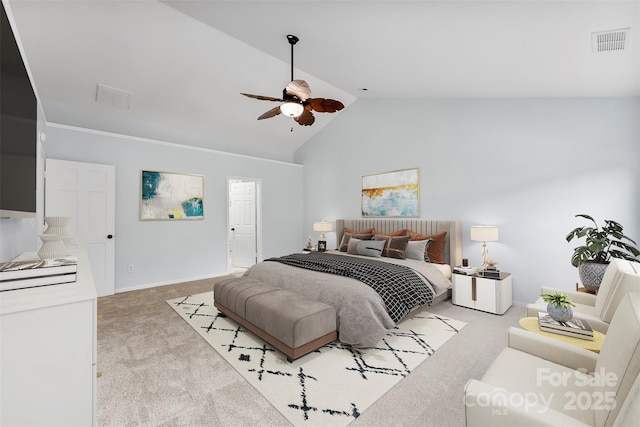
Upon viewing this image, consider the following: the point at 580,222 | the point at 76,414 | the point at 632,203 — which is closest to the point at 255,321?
the point at 76,414

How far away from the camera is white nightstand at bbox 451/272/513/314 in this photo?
3328 mm

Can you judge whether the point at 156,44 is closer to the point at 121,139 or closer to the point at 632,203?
the point at 121,139

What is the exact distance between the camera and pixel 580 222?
10.4 ft

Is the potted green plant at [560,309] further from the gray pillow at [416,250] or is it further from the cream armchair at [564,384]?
the gray pillow at [416,250]

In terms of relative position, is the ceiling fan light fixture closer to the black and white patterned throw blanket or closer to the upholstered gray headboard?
the black and white patterned throw blanket

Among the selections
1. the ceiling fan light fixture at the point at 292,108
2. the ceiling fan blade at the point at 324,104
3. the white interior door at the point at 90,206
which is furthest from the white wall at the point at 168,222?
the ceiling fan blade at the point at 324,104

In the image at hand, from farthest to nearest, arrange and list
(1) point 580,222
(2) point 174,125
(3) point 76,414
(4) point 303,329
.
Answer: (2) point 174,125 < (1) point 580,222 < (4) point 303,329 < (3) point 76,414

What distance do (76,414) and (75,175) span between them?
14.1ft

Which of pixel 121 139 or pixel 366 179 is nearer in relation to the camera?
pixel 121 139

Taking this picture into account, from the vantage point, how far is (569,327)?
177 centimetres

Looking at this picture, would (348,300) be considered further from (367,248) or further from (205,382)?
(367,248)

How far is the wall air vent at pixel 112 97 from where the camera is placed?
155 inches

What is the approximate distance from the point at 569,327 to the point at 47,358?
8.53 ft

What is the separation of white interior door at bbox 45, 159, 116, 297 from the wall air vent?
0.95 m
